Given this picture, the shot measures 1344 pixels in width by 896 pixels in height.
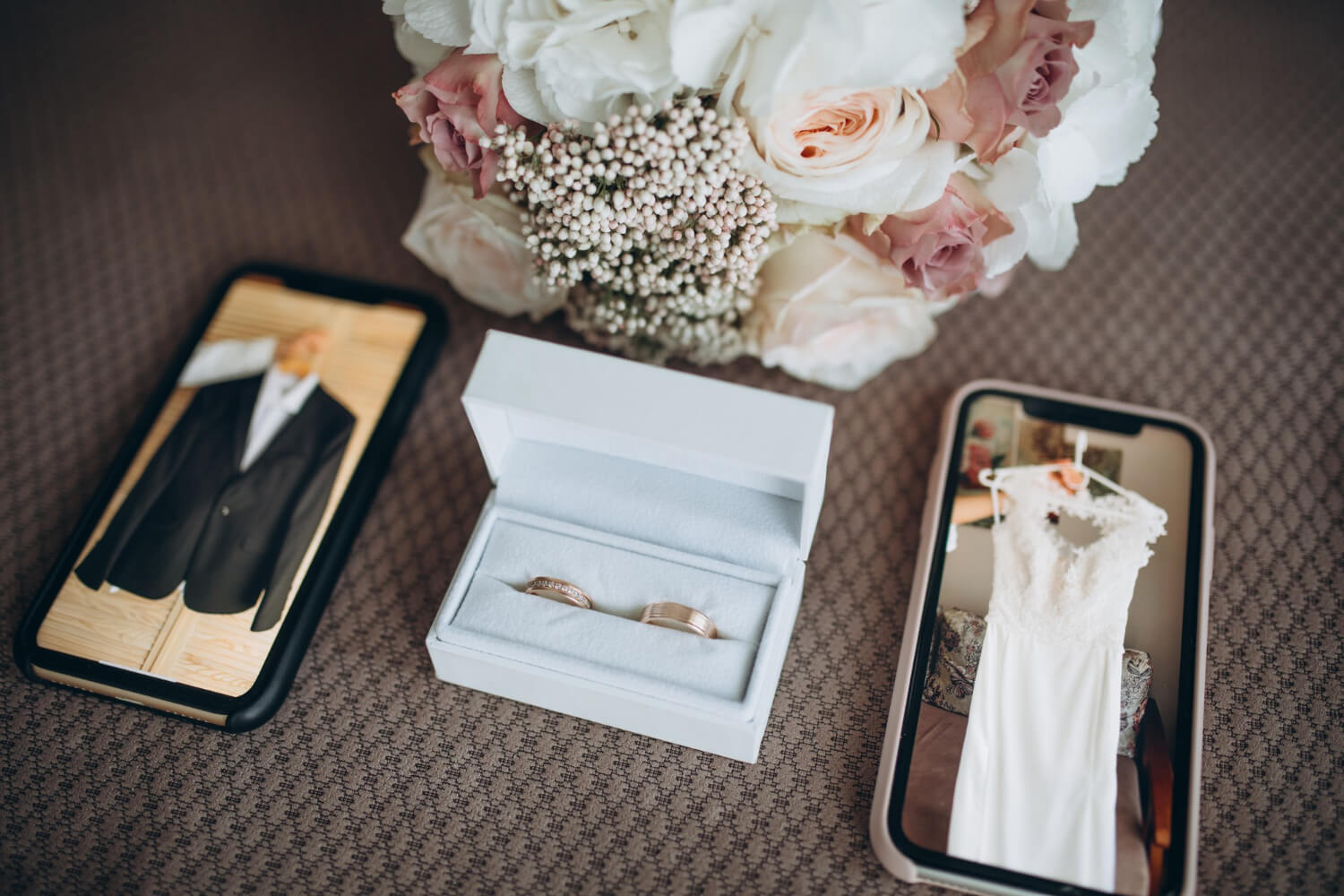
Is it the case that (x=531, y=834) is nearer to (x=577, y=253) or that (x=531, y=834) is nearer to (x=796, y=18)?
(x=577, y=253)

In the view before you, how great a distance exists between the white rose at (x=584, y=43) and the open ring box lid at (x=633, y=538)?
0.71 feet

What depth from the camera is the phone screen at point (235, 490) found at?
0.86 m

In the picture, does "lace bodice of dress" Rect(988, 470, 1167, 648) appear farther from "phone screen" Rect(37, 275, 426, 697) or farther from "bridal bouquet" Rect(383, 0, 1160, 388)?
"phone screen" Rect(37, 275, 426, 697)

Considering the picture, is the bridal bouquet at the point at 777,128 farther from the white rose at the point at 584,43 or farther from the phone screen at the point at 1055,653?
the phone screen at the point at 1055,653

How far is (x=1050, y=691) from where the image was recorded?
2.61 ft

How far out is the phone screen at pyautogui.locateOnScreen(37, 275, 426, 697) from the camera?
856 mm

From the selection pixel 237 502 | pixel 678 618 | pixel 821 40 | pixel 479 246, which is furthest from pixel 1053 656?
pixel 237 502

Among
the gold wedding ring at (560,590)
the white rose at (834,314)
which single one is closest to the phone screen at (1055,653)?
the white rose at (834,314)

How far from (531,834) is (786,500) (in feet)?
1.31

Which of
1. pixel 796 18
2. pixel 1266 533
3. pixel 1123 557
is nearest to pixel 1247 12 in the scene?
pixel 1266 533

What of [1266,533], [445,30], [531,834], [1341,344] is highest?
[445,30]

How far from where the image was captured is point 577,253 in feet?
2.63

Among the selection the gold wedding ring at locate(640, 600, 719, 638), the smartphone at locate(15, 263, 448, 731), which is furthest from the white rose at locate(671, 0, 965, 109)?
the smartphone at locate(15, 263, 448, 731)

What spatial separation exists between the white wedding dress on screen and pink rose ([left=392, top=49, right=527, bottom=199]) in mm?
626
